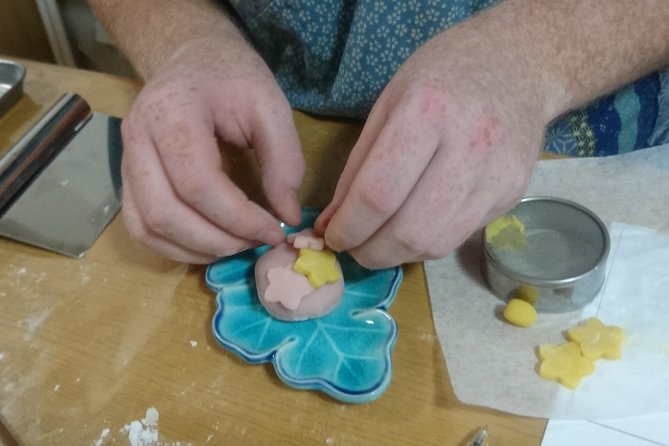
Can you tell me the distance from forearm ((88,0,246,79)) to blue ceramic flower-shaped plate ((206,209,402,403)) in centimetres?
27

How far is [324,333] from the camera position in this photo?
2.09 ft

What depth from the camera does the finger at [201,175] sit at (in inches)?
23.3

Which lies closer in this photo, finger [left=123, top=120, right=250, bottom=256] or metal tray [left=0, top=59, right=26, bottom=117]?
finger [left=123, top=120, right=250, bottom=256]

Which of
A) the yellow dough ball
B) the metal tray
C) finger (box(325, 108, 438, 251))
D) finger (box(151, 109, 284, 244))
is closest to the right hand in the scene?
finger (box(151, 109, 284, 244))

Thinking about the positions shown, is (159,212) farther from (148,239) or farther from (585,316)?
(585,316)

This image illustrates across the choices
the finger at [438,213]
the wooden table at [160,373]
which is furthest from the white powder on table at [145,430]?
the finger at [438,213]

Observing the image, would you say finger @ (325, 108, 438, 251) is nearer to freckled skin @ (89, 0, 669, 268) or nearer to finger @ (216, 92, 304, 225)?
freckled skin @ (89, 0, 669, 268)

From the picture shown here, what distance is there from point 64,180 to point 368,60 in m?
0.41

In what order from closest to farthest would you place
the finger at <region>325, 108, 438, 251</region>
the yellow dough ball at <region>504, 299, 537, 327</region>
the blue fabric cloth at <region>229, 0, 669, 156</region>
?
the finger at <region>325, 108, 438, 251</region>, the yellow dough ball at <region>504, 299, 537, 327</region>, the blue fabric cloth at <region>229, 0, 669, 156</region>

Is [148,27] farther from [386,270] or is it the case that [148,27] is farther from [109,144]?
[386,270]

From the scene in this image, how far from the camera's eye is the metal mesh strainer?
24.9 inches

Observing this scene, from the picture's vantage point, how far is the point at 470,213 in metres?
0.56

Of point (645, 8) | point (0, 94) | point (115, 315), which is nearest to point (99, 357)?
point (115, 315)

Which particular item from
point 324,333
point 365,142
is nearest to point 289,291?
point 324,333
